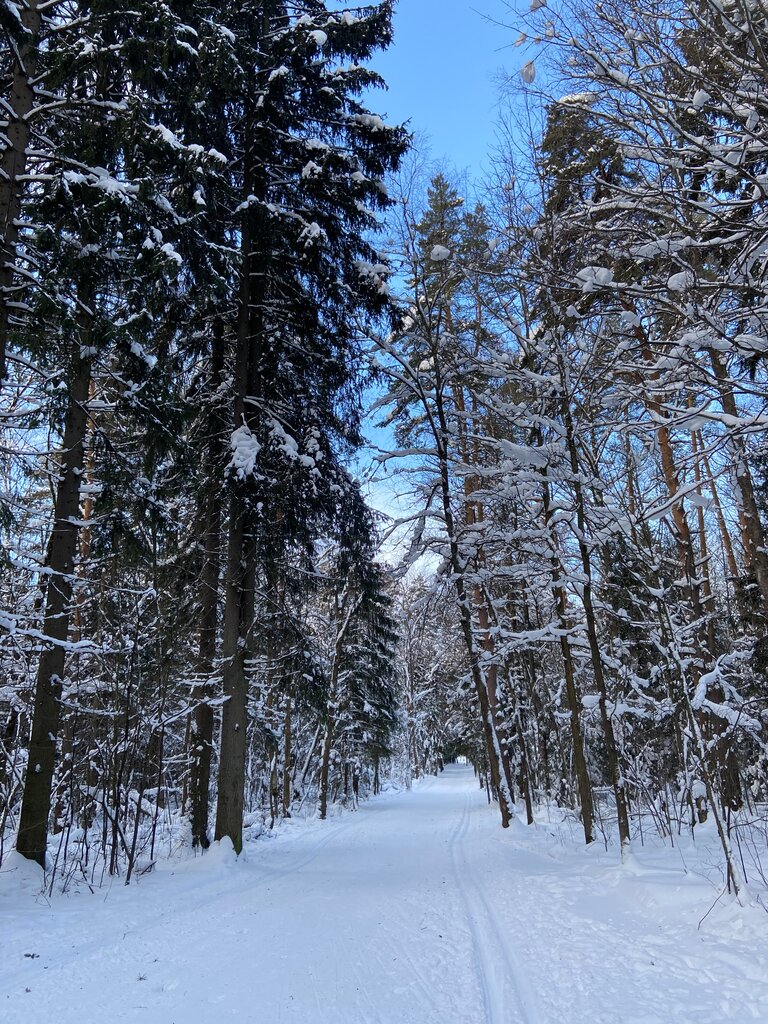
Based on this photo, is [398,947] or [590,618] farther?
[590,618]

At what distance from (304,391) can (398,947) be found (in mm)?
8922

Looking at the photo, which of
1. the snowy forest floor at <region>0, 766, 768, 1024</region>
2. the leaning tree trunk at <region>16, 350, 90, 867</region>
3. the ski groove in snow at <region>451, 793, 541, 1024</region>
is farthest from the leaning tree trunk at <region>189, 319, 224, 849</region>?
the ski groove in snow at <region>451, 793, 541, 1024</region>

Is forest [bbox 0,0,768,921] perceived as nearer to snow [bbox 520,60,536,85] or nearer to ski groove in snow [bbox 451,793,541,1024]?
snow [bbox 520,60,536,85]

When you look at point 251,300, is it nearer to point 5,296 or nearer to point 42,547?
point 5,296

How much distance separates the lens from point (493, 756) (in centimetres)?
1385

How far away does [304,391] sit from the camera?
1140 cm

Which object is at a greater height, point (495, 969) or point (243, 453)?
point (243, 453)

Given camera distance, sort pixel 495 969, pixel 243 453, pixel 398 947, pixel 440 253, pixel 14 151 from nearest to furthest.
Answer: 1. pixel 495 969
2. pixel 398 947
3. pixel 14 151
4. pixel 243 453
5. pixel 440 253

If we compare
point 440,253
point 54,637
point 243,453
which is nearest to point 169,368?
point 243,453

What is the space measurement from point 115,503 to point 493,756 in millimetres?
10227

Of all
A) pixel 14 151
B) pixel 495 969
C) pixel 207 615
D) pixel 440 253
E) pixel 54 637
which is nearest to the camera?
pixel 495 969

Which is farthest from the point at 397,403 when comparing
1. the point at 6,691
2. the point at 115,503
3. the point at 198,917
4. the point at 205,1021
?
the point at 205,1021

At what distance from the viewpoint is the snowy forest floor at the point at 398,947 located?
3.49 m

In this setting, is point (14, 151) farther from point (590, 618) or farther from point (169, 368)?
point (590, 618)
